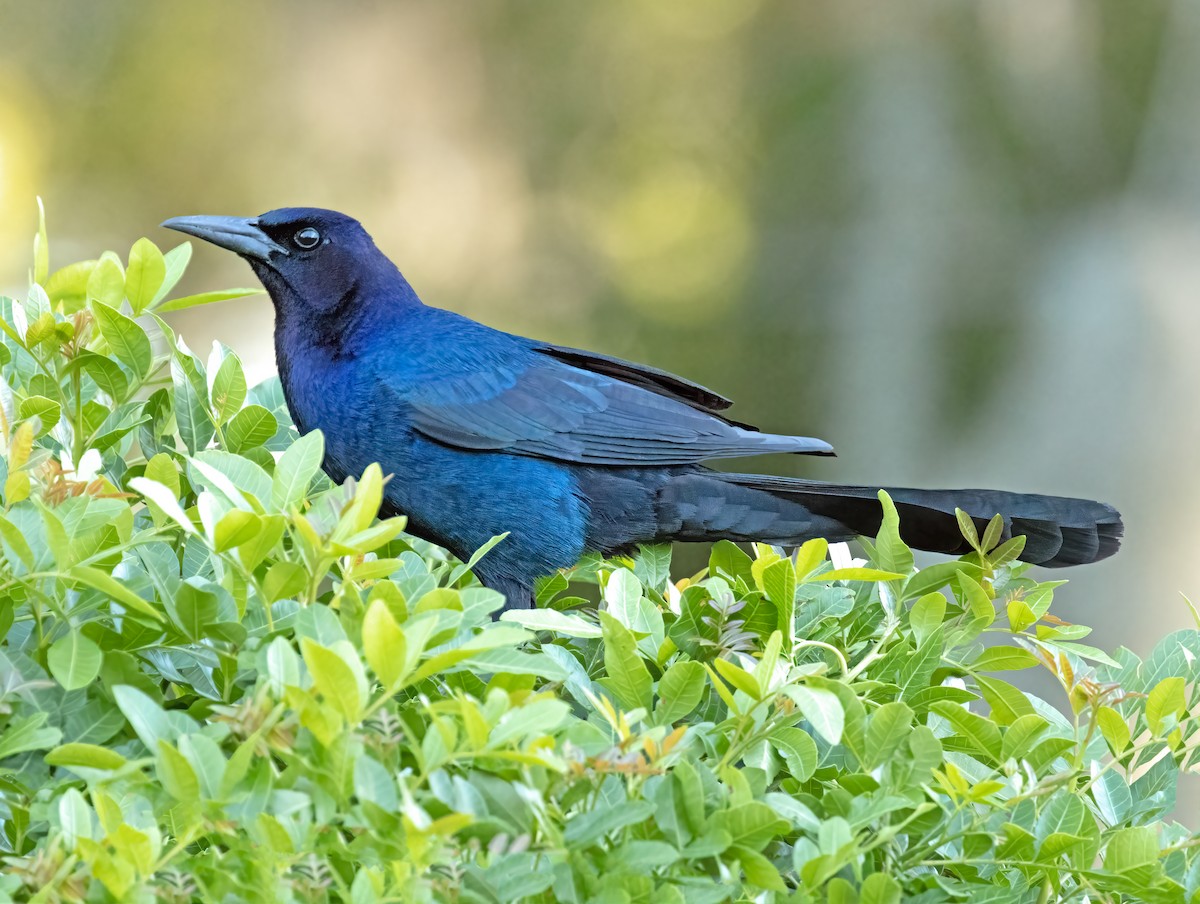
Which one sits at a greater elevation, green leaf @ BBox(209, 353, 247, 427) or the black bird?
green leaf @ BBox(209, 353, 247, 427)

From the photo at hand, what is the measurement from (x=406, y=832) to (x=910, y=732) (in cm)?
61

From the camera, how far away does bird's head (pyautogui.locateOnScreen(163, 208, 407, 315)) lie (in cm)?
307

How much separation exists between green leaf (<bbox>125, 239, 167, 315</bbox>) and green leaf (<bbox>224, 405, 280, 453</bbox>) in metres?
0.29

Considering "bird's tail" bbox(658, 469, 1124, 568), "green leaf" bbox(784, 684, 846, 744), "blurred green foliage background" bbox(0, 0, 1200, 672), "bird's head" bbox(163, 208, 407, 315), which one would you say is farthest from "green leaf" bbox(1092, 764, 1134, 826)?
"blurred green foliage background" bbox(0, 0, 1200, 672)

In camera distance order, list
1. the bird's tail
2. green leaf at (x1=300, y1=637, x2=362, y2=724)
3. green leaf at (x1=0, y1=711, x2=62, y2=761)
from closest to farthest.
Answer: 1. green leaf at (x1=300, y1=637, x2=362, y2=724)
2. green leaf at (x1=0, y1=711, x2=62, y2=761)
3. the bird's tail

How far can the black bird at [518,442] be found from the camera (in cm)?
278

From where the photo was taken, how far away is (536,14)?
616cm

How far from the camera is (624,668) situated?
138 centimetres

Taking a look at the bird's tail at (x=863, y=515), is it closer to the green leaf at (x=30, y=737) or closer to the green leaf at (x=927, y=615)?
the green leaf at (x=927, y=615)

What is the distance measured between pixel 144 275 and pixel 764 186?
14.4 feet

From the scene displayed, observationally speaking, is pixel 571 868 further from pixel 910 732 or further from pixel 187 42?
pixel 187 42

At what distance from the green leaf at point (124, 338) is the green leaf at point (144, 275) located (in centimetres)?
17

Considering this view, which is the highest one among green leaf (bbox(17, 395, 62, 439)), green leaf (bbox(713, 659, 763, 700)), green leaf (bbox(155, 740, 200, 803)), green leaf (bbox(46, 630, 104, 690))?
green leaf (bbox(17, 395, 62, 439))

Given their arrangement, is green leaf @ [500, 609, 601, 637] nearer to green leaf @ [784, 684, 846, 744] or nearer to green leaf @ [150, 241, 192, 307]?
green leaf @ [784, 684, 846, 744]
